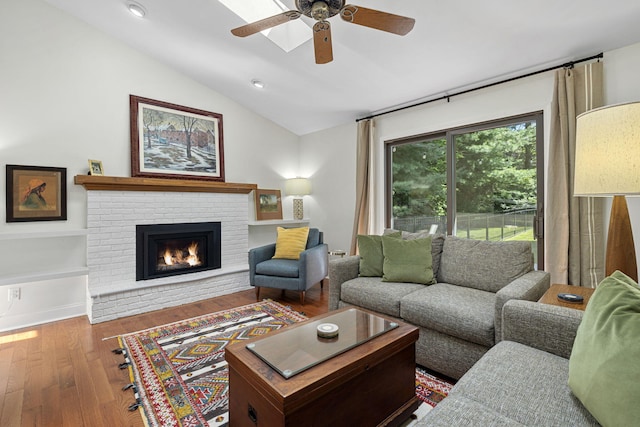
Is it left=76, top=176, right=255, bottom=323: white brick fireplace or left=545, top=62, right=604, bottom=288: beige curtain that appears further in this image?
left=76, top=176, right=255, bottom=323: white brick fireplace

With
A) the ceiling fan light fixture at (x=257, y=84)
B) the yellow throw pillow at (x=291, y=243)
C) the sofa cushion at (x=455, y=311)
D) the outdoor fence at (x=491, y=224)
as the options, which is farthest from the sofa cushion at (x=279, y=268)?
the ceiling fan light fixture at (x=257, y=84)

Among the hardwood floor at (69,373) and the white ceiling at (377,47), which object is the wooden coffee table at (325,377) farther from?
the white ceiling at (377,47)

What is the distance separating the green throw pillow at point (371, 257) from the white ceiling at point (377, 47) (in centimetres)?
174

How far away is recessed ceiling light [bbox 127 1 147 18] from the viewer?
9.48 feet

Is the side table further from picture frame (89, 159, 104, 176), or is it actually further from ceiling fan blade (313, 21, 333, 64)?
picture frame (89, 159, 104, 176)

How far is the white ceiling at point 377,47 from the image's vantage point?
2227 mm

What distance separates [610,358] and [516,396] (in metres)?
0.32

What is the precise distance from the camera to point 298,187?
4.75 m

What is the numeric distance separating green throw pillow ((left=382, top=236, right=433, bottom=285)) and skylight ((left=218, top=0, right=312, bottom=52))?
211 cm

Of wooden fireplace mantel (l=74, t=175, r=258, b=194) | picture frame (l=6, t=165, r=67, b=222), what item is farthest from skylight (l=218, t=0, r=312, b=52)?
picture frame (l=6, t=165, r=67, b=222)

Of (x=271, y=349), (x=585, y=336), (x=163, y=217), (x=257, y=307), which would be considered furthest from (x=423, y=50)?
(x=163, y=217)

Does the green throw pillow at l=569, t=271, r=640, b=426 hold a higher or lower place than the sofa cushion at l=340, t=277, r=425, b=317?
higher

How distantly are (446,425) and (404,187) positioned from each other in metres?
3.29

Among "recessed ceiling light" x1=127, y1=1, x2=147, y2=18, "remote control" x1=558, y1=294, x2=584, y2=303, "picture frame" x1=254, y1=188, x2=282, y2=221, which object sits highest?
"recessed ceiling light" x1=127, y1=1, x2=147, y2=18
